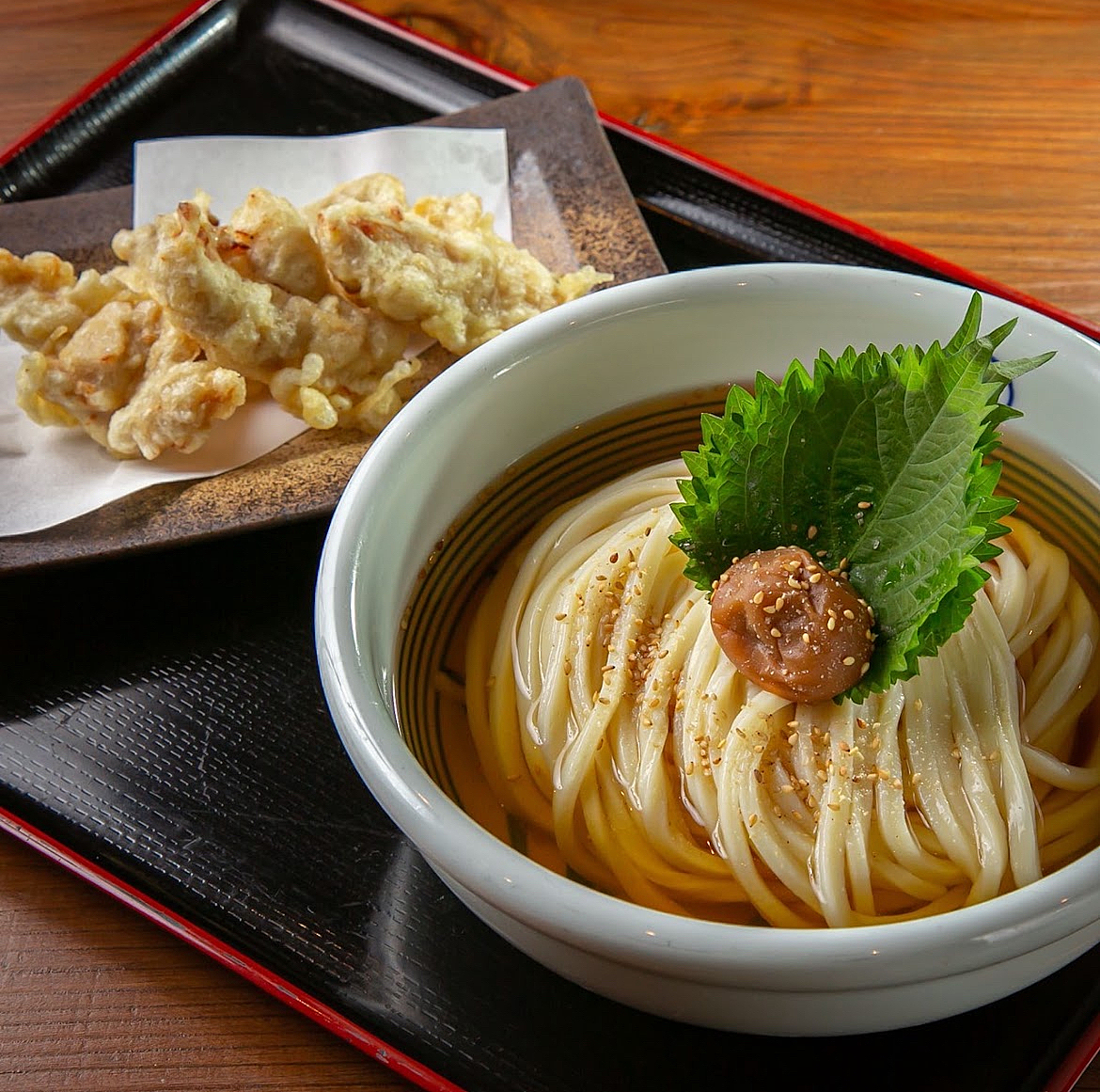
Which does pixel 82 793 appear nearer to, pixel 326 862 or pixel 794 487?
pixel 326 862

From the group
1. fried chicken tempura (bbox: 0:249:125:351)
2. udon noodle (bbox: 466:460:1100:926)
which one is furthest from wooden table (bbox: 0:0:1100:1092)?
udon noodle (bbox: 466:460:1100:926)

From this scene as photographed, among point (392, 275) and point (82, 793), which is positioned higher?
point (392, 275)

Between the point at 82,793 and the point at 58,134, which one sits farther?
the point at 58,134

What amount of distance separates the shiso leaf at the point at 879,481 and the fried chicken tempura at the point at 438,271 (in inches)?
32.6

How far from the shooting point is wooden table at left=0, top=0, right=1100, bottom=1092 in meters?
2.30

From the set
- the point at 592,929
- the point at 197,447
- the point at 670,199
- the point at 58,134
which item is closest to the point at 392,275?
the point at 197,447

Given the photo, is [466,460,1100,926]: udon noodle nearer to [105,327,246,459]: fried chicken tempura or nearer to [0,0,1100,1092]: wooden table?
[105,327,246,459]: fried chicken tempura

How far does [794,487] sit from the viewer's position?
1.31 m

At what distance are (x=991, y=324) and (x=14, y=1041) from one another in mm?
1335

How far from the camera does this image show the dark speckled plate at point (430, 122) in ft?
5.70

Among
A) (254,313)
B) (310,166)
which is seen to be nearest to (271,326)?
(254,313)

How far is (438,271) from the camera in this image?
2.02 meters

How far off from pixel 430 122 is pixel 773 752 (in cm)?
156

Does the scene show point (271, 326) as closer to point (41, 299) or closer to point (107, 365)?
point (107, 365)
